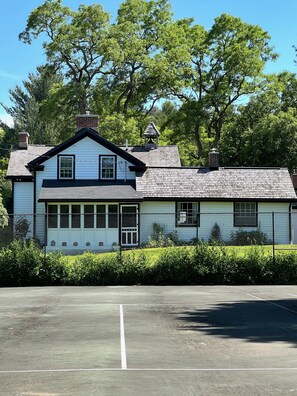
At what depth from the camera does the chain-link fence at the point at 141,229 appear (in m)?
32.1

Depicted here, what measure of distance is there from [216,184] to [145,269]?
16118mm

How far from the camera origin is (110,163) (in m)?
35.9

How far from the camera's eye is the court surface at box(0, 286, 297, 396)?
6539mm

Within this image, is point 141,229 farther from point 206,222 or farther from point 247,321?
point 247,321

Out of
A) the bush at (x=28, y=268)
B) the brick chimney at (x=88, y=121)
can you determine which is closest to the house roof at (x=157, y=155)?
the brick chimney at (x=88, y=121)

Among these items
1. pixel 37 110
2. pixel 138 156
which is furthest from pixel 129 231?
pixel 37 110

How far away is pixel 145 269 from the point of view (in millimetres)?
20547

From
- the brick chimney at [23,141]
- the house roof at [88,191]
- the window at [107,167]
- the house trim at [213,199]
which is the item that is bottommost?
the house trim at [213,199]

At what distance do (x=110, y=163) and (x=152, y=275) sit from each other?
16455 mm

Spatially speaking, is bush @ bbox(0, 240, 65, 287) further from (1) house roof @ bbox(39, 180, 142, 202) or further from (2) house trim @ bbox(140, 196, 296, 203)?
(2) house trim @ bbox(140, 196, 296, 203)

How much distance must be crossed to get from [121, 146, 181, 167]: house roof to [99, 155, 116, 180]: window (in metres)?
3.00

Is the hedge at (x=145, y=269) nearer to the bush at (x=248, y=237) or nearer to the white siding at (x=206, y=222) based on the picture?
the bush at (x=248, y=237)

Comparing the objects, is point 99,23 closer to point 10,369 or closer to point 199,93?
point 199,93

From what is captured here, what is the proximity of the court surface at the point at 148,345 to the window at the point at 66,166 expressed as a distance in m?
20.1
